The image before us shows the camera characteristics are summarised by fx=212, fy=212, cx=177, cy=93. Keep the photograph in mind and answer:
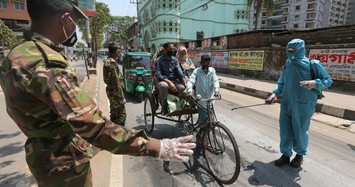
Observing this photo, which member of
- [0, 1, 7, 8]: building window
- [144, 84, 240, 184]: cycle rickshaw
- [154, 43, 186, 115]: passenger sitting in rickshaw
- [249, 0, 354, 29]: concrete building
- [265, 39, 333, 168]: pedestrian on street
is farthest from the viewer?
[249, 0, 354, 29]: concrete building

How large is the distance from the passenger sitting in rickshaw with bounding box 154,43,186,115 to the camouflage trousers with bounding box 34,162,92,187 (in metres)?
2.56

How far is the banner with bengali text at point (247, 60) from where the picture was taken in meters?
12.8

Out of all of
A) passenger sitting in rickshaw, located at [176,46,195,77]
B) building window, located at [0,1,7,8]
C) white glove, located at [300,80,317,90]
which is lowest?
white glove, located at [300,80,317,90]

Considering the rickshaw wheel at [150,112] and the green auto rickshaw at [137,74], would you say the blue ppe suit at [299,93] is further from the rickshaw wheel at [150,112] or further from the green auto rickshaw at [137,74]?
the green auto rickshaw at [137,74]

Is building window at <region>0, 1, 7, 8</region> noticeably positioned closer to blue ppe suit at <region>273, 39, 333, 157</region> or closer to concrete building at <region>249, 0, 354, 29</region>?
blue ppe suit at <region>273, 39, 333, 157</region>

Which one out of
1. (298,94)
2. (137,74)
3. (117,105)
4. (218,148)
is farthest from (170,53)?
(137,74)

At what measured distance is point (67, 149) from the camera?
1.28m

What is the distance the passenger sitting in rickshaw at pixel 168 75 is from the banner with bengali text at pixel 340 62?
23.8ft

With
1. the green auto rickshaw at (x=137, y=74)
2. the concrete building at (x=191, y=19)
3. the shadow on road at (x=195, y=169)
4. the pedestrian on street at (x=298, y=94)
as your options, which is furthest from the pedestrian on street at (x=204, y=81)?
the concrete building at (x=191, y=19)

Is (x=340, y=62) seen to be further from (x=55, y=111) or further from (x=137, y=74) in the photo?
(x=55, y=111)

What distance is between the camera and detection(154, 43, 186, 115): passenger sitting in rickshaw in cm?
396

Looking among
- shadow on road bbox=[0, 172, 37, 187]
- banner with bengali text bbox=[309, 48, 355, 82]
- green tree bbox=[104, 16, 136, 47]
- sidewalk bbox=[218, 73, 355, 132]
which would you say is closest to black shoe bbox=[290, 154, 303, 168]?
sidewalk bbox=[218, 73, 355, 132]

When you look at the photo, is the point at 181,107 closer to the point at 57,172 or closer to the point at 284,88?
the point at 284,88

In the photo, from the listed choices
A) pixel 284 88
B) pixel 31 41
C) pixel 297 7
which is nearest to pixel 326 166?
pixel 284 88
